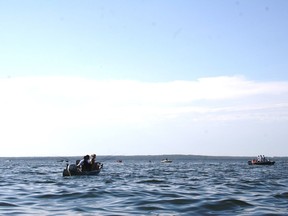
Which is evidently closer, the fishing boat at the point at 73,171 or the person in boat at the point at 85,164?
the fishing boat at the point at 73,171

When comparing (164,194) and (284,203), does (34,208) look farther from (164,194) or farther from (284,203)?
(284,203)

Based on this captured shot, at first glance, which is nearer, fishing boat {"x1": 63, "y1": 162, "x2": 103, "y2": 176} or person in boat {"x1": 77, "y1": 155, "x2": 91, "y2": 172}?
fishing boat {"x1": 63, "y1": 162, "x2": 103, "y2": 176}

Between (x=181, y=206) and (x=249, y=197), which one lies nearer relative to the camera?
(x=181, y=206)

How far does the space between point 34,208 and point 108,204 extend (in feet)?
9.71

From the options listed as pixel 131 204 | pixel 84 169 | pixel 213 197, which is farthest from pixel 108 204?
pixel 84 169

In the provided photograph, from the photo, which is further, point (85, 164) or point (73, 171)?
point (85, 164)

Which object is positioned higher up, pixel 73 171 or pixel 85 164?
pixel 85 164

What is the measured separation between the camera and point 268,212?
50.6 ft

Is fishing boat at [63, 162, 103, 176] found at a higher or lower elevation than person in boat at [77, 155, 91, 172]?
lower

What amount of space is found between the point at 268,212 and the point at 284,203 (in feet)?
9.71

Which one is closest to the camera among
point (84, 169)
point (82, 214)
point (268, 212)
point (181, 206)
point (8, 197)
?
point (82, 214)

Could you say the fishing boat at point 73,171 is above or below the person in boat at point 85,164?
below

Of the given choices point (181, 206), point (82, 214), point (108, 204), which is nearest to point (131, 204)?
point (108, 204)

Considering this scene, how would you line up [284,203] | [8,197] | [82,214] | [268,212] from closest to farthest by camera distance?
[82,214] < [268,212] < [284,203] < [8,197]
